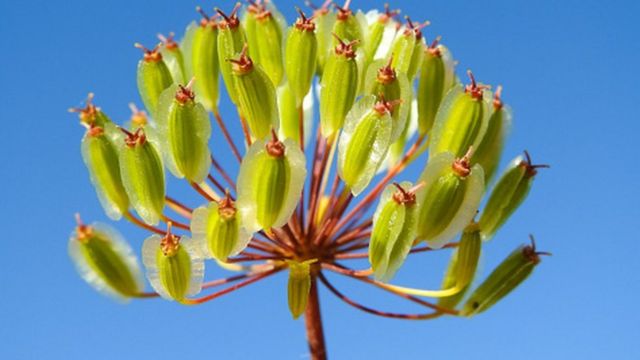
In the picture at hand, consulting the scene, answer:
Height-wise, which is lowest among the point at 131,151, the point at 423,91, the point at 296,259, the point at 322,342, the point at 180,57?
the point at 322,342

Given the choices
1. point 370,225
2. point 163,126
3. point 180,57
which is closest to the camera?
point 163,126

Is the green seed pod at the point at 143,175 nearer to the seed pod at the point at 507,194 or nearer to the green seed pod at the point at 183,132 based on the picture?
the green seed pod at the point at 183,132

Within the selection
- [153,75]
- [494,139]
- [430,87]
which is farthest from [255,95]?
[494,139]

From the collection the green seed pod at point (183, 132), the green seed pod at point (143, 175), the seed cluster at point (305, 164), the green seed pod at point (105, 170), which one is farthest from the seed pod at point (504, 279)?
the green seed pod at point (105, 170)

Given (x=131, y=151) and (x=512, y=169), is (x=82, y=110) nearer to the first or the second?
(x=131, y=151)

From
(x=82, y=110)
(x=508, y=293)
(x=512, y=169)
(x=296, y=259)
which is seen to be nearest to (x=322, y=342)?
(x=296, y=259)

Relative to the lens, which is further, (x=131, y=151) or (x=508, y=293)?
(x=508, y=293)
